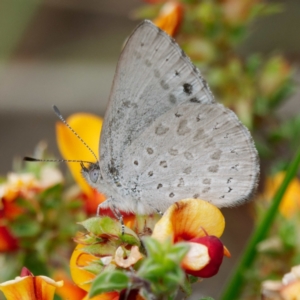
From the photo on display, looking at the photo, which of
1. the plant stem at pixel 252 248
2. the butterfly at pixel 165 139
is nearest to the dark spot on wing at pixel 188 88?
the butterfly at pixel 165 139

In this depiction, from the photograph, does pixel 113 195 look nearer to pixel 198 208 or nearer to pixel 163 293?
pixel 198 208

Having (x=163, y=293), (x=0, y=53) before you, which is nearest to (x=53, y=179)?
(x=163, y=293)

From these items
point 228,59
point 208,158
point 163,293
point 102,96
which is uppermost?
point 102,96

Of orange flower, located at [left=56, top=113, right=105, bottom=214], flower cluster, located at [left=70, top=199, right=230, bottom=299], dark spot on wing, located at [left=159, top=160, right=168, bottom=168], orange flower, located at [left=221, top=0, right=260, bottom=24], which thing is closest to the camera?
flower cluster, located at [left=70, top=199, right=230, bottom=299]

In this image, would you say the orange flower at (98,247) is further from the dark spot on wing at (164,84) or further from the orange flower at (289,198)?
the orange flower at (289,198)

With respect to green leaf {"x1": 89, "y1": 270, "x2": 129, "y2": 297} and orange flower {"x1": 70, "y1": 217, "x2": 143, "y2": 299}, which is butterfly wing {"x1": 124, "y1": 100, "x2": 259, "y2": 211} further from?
green leaf {"x1": 89, "y1": 270, "x2": 129, "y2": 297}


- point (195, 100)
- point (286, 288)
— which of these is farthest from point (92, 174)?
point (286, 288)

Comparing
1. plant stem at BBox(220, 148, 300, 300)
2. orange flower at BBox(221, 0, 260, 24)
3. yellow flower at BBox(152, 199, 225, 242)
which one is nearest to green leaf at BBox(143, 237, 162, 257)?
yellow flower at BBox(152, 199, 225, 242)
